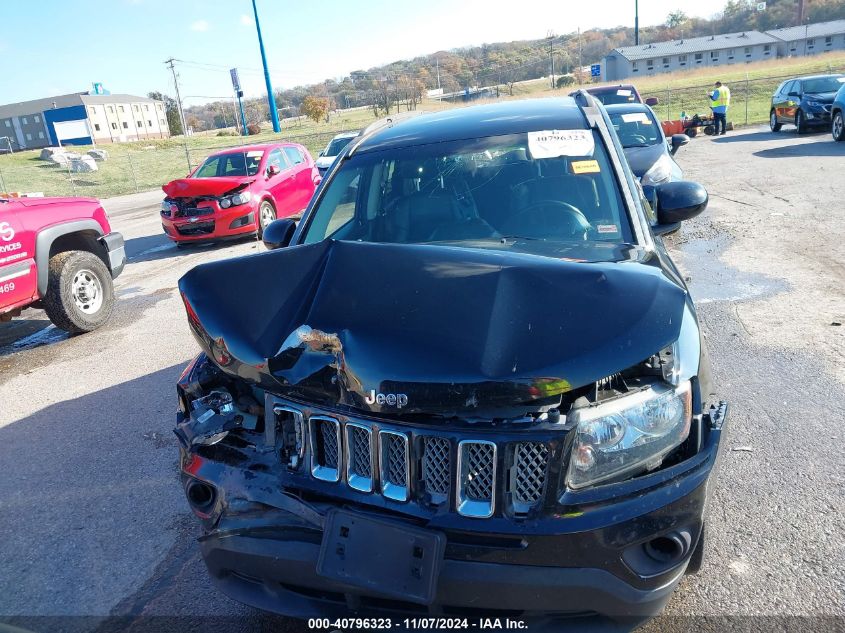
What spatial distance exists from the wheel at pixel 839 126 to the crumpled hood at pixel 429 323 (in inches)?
722

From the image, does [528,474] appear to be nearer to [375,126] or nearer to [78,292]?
[375,126]

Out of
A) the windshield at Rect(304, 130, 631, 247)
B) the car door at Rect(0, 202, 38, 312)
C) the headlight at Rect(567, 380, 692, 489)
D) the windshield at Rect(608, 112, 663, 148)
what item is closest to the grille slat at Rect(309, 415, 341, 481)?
the headlight at Rect(567, 380, 692, 489)

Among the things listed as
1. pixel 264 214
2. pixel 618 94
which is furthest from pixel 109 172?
pixel 618 94

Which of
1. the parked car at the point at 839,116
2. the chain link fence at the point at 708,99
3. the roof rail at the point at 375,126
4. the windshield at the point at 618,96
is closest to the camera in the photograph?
the roof rail at the point at 375,126

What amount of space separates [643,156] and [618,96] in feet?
25.1

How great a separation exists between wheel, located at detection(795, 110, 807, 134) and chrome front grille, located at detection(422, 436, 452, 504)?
2209 centimetres

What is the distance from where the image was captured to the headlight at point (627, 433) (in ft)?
6.46

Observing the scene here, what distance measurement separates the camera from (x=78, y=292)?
707 centimetres

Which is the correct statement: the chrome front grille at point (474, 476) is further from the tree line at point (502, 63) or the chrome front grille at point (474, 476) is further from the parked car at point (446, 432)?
the tree line at point (502, 63)

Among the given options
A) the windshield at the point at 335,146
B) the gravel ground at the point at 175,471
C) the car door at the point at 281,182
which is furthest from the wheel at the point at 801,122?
the car door at the point at 281,182

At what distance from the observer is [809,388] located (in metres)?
4.35

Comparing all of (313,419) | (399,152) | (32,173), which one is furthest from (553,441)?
(32,173)

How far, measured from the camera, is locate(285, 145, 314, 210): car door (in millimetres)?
13523

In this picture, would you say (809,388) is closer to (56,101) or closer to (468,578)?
(468,578)
